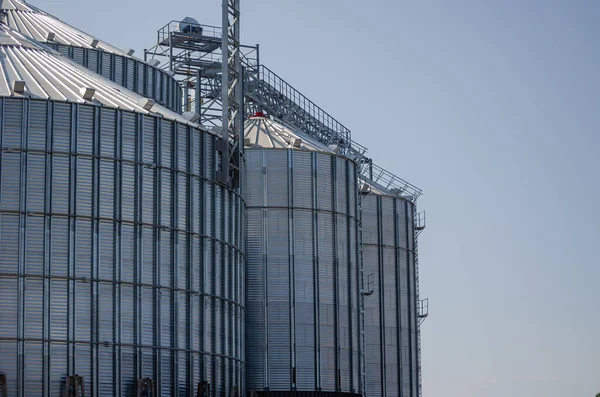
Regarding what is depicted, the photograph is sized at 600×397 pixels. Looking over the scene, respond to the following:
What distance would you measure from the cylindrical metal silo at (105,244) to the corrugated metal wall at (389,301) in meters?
24.2

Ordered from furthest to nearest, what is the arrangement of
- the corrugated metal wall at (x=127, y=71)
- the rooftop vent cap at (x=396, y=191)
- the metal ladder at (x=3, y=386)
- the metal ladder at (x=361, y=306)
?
the rooftop vent cap at (x=396, y=191) < the corrugated metal wall at (x=127, y=71) < the metal ladder at (x=361, y=306) < the metal ladder at (x=3, y=386)

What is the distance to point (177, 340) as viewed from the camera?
64.7 meters

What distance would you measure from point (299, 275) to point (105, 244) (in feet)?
69.3

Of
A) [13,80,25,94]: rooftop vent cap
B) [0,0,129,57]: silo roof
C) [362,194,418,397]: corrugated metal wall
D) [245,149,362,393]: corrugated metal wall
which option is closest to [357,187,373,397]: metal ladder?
[245,149,362,393]: corrugated metal wall

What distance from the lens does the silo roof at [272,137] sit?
83625 mm

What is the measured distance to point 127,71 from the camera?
292 ft

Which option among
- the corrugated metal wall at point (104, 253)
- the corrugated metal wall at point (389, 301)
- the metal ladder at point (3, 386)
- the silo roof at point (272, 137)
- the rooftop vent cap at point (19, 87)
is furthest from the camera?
the corrugated metal wall at point (389, 301)

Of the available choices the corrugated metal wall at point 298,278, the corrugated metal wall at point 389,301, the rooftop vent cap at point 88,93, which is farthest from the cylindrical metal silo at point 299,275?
the rooftop vent cap at point 88,93

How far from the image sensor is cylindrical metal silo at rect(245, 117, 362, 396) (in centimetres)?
7994

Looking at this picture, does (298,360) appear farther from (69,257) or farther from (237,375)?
(69,257)

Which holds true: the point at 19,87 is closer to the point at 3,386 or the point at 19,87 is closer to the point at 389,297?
the point at 3,386

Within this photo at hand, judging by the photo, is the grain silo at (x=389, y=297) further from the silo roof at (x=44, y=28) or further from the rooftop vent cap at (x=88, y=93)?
the rooftop vent cap at (x=88, y=93)

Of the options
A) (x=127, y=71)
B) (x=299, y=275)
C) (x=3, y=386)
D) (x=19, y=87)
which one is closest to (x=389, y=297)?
(x=299, y=275)

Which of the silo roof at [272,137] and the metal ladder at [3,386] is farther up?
the silo roof at [272,137]
